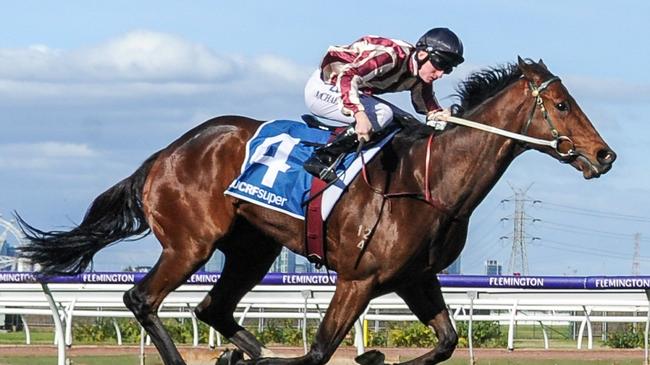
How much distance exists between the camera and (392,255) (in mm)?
8523

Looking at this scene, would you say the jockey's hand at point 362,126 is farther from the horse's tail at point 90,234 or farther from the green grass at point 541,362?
the green grass at point 541,362

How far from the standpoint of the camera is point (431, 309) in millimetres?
9141

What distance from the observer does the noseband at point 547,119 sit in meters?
8.28

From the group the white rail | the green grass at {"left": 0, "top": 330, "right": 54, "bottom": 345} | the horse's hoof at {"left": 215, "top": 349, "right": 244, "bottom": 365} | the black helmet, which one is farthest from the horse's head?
the green grass at {"left": 0, "top": 330, "right": 54, "bottom": 345}

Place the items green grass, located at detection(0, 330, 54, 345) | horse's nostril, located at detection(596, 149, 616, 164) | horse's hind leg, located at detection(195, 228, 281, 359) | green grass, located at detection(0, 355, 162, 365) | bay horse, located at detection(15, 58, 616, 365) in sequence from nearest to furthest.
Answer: horse's nostril, located at detection(596, 149, 616, 164) → bay horse, located at detection(15, 58, 616, 365) → horse's hind leg, located at detection(195, 228, 281, 359) → green grass, located at detection(0, 355, 162, 365) → green grass, located at detection(0, 330, 54, 345)

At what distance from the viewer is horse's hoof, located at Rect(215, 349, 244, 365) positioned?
955cm

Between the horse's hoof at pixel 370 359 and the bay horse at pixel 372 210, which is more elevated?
the bay horse at pixel 372 210

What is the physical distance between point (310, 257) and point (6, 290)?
5.90m

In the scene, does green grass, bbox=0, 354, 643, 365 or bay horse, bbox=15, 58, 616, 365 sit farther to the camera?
green grass, bbox=0, 354, 643, 365

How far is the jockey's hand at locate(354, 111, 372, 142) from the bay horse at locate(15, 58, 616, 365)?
290 mm

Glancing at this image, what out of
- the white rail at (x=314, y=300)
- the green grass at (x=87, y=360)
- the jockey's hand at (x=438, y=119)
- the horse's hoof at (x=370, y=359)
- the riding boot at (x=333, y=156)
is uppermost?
the jockey's hand at (x=438, y=119)

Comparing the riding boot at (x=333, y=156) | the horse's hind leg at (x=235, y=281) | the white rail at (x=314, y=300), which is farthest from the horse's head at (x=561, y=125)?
the white rail at (x=314, y=300)

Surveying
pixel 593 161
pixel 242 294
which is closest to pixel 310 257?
pixel 242 294

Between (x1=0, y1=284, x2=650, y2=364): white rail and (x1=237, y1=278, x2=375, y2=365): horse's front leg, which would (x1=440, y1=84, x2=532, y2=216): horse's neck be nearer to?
(x1=237, y1=278, x2=375, y2=365): horse's front leg
